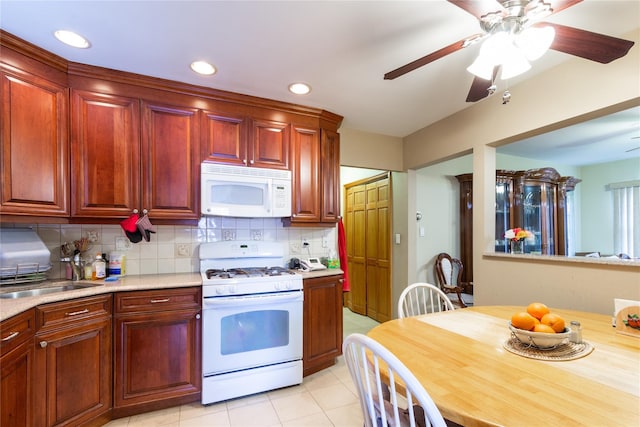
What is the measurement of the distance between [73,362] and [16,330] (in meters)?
0.45

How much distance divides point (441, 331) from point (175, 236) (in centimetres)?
218

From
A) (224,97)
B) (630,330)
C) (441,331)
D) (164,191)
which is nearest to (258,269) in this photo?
(164,191)

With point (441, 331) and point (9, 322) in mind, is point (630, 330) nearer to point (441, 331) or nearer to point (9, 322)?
point (441, 331)

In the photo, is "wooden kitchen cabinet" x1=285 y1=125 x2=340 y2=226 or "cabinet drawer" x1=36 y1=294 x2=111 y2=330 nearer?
"cabinet drawer" x1=36 y1=294 x2=111 y2=330

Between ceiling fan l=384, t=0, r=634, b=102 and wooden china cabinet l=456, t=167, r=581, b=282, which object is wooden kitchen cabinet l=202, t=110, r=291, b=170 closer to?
ceiling fan l=384, t=0, r=634, b=102

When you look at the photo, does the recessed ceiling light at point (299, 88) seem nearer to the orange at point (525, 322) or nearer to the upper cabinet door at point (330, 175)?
the upper cabinet door at point (330, 175)

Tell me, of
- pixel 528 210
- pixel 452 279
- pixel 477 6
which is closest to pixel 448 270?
pixel 452 279

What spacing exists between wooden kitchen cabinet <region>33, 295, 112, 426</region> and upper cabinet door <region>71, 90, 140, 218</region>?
2.23 ft

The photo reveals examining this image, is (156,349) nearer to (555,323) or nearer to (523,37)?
(555,323)

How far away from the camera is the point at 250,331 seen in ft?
7.32

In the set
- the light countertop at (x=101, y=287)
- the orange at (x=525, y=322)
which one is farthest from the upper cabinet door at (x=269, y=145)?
the orange at (x=525, y=322)

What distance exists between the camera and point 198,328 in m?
2.10

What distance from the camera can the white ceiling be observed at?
151cm

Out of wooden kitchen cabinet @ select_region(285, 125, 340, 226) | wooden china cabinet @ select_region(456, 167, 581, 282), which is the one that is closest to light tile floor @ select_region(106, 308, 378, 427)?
wooden kitchen cabinet @ select_region(285, 125, 340, 226)
